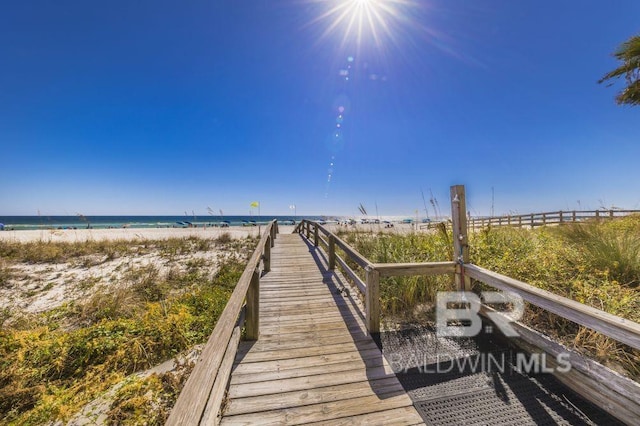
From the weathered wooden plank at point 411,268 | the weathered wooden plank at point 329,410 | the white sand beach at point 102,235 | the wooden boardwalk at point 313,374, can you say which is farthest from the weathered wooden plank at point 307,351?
the white sand beach at point 102,235

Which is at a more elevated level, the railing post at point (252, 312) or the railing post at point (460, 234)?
the railing post at point (460, 234)

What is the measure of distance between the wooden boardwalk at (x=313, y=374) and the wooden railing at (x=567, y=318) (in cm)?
61

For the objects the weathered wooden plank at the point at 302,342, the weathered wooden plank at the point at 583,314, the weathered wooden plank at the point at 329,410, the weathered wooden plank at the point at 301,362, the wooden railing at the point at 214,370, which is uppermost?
the weathered wooden plank at the point at 583,314

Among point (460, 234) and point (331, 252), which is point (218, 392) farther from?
point (331, 252)

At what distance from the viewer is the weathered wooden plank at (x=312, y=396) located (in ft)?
7.36

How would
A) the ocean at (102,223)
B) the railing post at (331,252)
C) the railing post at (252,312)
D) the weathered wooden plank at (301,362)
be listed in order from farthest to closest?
the ocean at (102,223)
the railing post at (331,252)
the railing post at (252,312)
the weathered wooden plank at (301,362)

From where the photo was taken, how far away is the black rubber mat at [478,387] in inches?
82.8

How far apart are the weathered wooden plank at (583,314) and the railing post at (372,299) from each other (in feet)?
4.64

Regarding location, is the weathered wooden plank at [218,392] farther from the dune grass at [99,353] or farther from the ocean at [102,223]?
the ocean at [102,223]

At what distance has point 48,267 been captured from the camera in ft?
29.0

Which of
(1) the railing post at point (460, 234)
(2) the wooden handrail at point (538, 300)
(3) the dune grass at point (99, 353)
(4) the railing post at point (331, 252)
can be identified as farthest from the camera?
(4) the railing post at point (331, 252)

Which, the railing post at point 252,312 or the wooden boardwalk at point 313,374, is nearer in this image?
the wooden boardwalk at point 313,374

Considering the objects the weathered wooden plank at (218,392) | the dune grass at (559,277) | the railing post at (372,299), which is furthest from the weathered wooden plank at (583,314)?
the weathered wooden plank at (218,392)

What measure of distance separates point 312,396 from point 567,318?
2385 mm
